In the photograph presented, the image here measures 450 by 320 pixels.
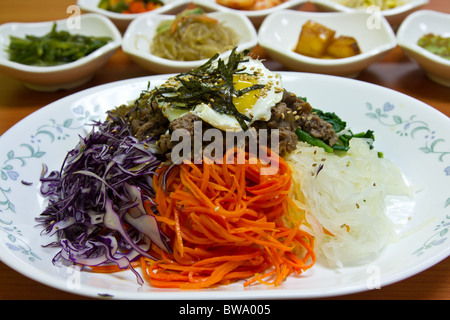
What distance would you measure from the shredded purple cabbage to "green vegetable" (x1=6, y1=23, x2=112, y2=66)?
192 centimetres

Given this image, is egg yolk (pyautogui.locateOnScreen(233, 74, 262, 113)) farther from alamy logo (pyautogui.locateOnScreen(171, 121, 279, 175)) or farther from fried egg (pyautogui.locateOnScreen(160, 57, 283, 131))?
alamy logo (pyautogui.locateOnScreen(171, 121, 279, 175))

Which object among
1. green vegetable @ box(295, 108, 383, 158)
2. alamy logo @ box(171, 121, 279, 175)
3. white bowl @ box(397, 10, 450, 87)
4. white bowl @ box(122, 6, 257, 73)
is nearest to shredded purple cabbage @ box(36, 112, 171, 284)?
alamy logo @ box(171, 121, 279, 175)

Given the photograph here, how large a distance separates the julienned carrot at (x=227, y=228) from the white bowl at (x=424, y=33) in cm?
222

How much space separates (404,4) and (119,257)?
450cm

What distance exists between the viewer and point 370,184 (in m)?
2.18

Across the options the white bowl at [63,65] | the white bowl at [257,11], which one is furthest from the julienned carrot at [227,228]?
the white bowl at [257,11]

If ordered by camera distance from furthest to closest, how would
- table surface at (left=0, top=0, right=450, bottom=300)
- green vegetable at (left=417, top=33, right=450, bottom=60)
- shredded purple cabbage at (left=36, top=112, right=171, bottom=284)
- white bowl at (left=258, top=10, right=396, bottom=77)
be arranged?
green vegetable at (left=417, top=33, right=450, bottom=60) → white bowl at (left=258, top=10, right=396, bottom=77) → shredded purple cabbage at (left=36, top=112, right=171, bottom=284) → table surface at (left=0, top=0, right=450, bottom=300)

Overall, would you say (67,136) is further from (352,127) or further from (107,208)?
(352,127)

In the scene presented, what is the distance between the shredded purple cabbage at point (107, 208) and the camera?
1992 millimetres

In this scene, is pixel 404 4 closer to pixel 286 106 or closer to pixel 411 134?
pixel 411 134

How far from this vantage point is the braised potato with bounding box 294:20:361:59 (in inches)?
146

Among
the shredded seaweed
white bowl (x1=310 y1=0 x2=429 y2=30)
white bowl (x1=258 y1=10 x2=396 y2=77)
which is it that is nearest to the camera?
the shredded seaweed

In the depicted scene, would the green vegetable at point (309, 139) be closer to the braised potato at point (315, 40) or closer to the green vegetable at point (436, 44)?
the braised potato at point (315, 40)

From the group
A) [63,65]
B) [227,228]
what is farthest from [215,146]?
[63,65]
